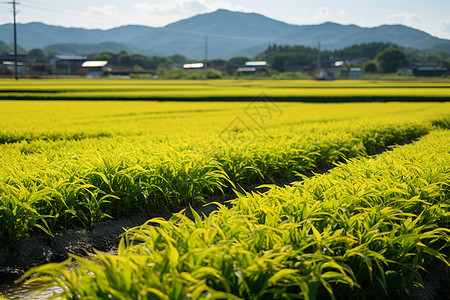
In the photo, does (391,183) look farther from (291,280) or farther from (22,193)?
(22,193)

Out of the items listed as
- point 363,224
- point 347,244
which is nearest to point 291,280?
point 347,244

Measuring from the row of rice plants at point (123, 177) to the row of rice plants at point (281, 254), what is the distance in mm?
1918

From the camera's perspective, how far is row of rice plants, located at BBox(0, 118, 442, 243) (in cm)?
474

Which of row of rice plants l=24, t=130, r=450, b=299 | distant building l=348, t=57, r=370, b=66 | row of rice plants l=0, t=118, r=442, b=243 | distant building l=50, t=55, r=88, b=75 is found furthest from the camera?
distant building l=348, t=57, r=370, b=66

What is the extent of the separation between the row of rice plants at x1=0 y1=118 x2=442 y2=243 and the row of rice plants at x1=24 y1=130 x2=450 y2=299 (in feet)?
6.29

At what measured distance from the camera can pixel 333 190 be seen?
4395mm

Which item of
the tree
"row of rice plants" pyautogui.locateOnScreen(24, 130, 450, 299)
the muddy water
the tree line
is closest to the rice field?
"row of rice plants" pyautogui.locateOnScreen(24, 130, 450, 299)

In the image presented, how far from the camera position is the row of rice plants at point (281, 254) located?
235 centimetres

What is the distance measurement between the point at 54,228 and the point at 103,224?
65 cm

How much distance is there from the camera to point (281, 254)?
8.88 ft

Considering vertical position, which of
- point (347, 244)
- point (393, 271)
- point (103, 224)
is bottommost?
point (103, 224)

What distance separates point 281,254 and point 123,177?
361 cm

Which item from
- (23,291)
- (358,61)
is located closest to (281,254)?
(23,291)

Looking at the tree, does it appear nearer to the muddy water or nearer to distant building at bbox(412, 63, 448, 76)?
distant building at bbox(412, 63, 448, 76)
